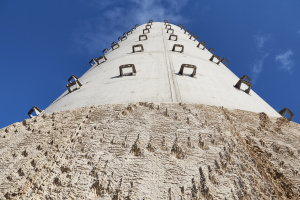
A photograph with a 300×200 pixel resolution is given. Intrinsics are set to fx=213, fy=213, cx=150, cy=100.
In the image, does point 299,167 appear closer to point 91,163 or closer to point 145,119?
point 145,119

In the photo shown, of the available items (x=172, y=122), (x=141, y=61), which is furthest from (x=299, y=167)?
(x=141, y=61)

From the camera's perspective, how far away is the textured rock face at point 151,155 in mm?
1282

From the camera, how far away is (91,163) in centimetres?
143

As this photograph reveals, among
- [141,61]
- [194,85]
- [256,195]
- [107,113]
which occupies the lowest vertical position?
[256,195]

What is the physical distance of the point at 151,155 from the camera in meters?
1.48

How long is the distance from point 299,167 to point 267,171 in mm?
290

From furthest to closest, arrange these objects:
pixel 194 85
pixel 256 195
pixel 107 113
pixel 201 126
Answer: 1. pixel 194 85
2. pixel 107 113
3. pixel 201 126
4. pixel 256 195

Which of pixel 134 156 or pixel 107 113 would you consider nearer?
pixel 134 156

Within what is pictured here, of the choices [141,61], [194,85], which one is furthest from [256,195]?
[141,61]

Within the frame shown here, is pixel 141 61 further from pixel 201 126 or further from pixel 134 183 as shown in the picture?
pixel 134 183

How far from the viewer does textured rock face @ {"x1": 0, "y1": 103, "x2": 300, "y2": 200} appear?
1282mm

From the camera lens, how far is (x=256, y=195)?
126cm

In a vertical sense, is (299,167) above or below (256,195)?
above

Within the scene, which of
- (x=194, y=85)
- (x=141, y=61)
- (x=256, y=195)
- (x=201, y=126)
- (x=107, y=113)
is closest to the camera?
(x=256, y=195)
